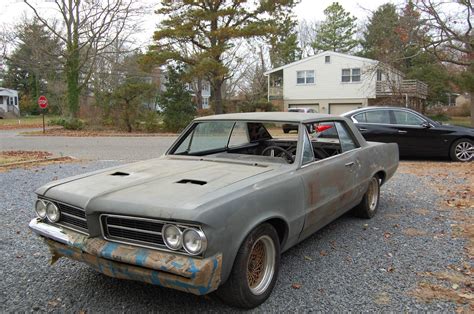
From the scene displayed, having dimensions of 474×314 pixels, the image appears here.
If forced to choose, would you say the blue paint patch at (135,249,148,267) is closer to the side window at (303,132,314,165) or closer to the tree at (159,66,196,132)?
the side window at (303,132,314,165)

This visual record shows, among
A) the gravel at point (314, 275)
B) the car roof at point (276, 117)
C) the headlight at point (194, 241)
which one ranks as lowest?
the gravel at point (314, 275)

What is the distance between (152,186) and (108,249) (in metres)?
0.59

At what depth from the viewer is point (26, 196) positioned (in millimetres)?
6465

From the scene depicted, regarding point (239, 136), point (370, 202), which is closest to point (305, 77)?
point (370, 202)

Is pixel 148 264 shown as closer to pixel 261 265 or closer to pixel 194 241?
pixel 194 241

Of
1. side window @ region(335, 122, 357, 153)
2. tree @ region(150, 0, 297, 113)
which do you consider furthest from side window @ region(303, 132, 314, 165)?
tree @ region(150, 0, 297, 113)

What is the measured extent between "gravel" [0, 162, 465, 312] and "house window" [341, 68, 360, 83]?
2998 cm

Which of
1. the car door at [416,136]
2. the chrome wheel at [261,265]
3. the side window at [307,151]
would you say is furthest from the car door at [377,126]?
the chrome wheel at [261,265]

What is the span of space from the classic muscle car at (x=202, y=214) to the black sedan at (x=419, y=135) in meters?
6.49

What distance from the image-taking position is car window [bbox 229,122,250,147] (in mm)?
4741

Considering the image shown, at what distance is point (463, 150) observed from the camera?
9.99 m

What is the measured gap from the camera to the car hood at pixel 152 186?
2.67 m

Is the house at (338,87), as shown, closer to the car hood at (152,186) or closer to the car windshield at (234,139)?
the car windshield at (234,139)

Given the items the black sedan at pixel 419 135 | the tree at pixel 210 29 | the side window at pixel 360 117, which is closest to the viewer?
the black sedan at pixel 419 135
